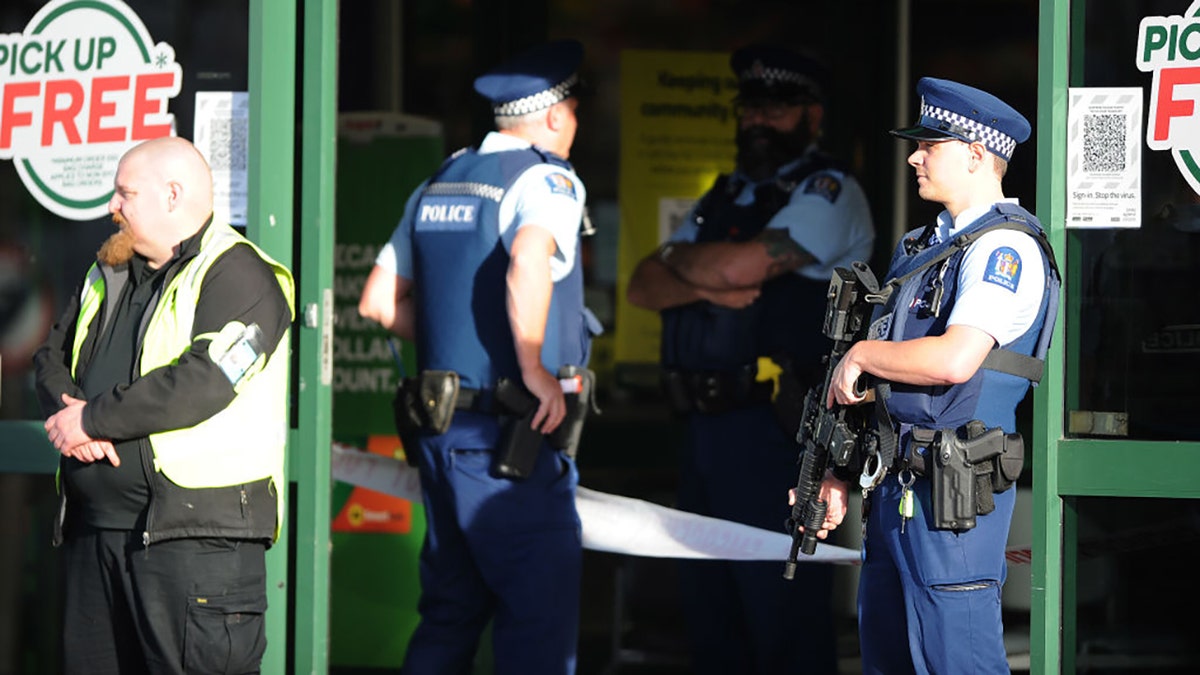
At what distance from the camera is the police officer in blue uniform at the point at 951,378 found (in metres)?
3.43

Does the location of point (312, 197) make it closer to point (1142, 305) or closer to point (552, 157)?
point (552, 157)

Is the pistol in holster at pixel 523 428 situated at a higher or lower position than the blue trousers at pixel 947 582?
higher

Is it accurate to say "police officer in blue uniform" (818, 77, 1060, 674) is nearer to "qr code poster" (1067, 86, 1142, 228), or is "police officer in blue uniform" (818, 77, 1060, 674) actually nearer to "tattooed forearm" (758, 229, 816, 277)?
"qr code poster" (1067, 86, 1142, 228)

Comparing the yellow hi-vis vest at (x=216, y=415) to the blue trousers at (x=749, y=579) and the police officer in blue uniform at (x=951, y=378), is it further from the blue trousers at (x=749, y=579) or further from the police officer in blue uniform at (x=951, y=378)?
the blue trousers at (x=749, y=579)

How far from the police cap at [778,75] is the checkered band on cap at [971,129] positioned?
1490mm

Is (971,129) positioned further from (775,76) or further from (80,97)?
(80,97)

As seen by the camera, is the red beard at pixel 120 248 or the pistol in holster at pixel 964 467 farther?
Answer: the red beard at pixel 120 248

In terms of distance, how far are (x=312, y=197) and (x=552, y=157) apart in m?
0.69

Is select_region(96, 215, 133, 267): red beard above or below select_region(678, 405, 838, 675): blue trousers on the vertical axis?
above

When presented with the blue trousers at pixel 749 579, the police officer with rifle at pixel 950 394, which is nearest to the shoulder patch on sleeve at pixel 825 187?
the blue trousers at pixel 749 579

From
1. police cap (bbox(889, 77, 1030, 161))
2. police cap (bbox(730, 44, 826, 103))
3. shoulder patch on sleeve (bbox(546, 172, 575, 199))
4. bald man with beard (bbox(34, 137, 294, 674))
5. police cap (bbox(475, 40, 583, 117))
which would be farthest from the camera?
police cap (bbox(730, 44, 826, 103))

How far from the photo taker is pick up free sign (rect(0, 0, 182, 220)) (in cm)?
454

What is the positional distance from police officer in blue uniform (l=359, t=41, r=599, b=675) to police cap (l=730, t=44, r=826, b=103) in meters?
0.67

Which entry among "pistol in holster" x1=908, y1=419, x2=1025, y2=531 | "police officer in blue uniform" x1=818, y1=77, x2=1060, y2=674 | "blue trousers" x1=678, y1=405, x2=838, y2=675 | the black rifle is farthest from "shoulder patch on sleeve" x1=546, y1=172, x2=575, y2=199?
"pistol in holster" x1=908, y1=419, x2=1025, y2=531
